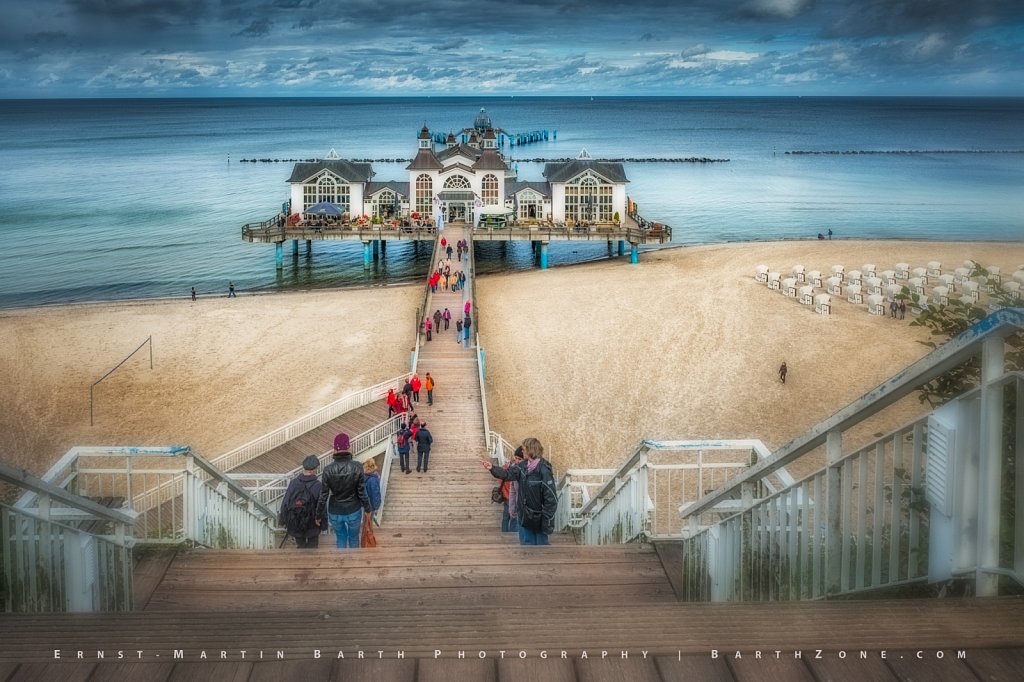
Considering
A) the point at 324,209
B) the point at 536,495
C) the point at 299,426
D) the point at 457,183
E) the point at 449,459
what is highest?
the point at 457,183

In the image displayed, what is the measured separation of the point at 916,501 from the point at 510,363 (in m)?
20.5

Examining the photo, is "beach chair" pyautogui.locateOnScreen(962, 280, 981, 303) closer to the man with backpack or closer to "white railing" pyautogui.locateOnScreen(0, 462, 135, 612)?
"white railing" pyautogui.locateOnScreen(0, 462, 135, 612)

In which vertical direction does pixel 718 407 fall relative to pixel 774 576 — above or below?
below

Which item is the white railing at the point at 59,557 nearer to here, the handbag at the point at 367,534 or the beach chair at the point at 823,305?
the handbag at the point at 367,534

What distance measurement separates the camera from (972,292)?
4.14m

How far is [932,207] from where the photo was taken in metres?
62.8

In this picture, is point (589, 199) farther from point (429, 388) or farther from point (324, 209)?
point (429, 388)

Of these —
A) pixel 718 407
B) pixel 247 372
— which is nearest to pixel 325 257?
pixel 247 372

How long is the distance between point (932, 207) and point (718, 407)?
170 feet

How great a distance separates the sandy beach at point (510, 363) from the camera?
18969 mm

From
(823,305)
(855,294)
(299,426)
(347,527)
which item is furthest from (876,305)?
(347,527)

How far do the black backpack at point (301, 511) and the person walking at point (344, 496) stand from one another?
7 centimetres

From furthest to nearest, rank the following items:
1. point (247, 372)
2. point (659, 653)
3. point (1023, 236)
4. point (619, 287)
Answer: point (619, 287) → point (247, 372) → point (1023, 236) → point (659, 653)

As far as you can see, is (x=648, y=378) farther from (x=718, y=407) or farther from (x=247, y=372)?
(x=247, y=372)
